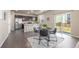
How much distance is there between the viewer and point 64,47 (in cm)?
226

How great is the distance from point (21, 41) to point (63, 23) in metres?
1.00

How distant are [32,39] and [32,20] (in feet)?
1.39

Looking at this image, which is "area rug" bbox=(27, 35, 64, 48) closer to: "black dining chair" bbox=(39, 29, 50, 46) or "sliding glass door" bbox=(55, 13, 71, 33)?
"black dining chair" bbox=(39, 29, 50, 46)

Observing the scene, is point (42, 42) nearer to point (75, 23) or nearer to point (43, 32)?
point (43, 32)

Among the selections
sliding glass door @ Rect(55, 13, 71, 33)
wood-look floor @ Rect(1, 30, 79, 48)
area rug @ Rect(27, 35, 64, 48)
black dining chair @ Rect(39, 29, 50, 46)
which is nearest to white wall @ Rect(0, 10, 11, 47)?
wood-look floor @ Rect(1, 30, 79, 48)

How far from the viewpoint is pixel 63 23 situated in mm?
2514

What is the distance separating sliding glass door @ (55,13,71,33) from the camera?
2.46m

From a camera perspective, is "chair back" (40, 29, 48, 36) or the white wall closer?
the white wall

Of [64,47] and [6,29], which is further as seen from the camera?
[6,29]

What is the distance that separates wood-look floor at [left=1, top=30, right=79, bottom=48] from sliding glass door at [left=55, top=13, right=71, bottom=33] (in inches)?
7.4
